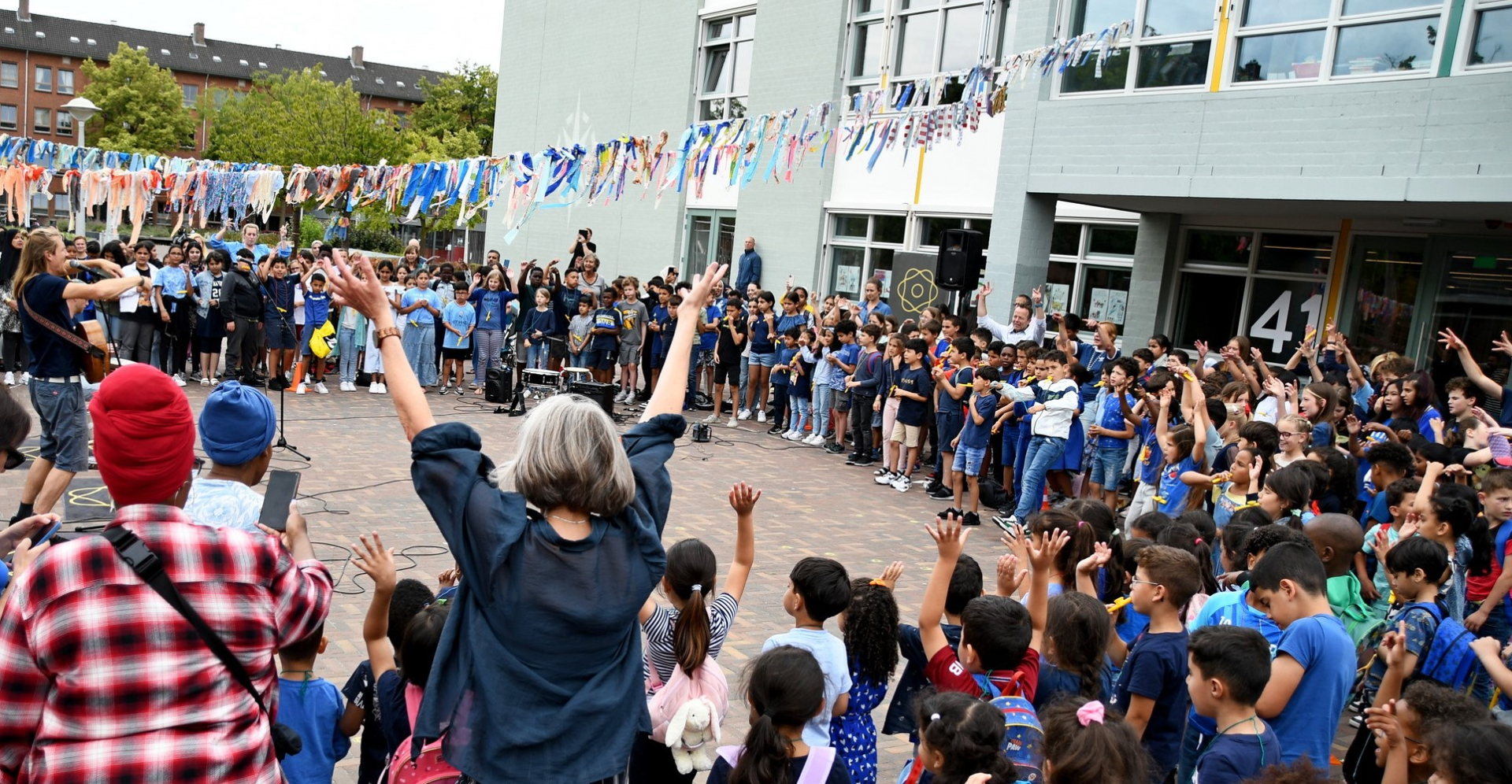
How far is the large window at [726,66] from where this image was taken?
2078 cm

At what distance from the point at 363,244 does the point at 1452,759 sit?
58.1 metres

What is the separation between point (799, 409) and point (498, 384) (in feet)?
13.6

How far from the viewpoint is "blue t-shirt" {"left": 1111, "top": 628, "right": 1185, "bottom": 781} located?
3.69 meters

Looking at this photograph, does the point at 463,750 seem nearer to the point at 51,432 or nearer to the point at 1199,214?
the point at 51,432

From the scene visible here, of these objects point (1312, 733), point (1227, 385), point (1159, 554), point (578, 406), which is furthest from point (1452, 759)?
point (1227, 385)

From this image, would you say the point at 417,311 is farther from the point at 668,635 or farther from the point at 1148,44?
the point at 668,635

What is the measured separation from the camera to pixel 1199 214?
46.3 ft

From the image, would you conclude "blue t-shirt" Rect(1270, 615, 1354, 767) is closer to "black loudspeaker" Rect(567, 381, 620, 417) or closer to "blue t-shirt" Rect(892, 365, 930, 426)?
"blue t-shirt" Rect(892, 365, 930, 426)

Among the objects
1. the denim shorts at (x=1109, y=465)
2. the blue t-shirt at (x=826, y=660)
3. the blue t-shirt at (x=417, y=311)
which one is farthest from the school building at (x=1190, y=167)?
the blue t-shirt at (x=826, y=660)

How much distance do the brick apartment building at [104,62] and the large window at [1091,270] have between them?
188 feet

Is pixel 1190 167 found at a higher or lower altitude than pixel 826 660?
higher

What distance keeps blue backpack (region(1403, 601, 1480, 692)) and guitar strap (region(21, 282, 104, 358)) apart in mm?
7517

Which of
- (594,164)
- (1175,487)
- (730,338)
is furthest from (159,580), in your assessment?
(594,164)

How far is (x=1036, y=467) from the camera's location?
396 inches
